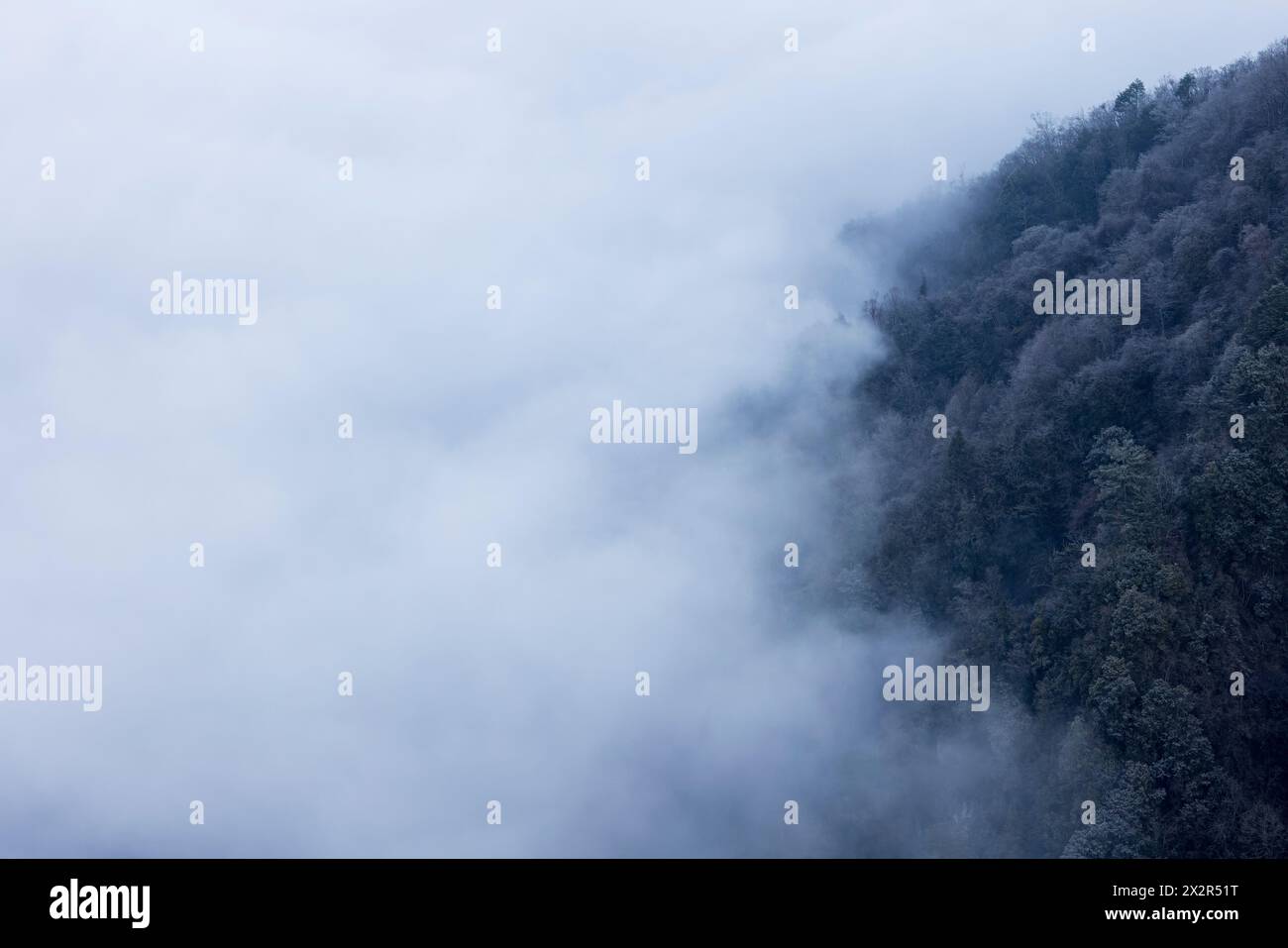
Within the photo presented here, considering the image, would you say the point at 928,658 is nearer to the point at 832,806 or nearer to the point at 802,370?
the point at 832,806

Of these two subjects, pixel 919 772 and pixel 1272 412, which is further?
pixel 919 772

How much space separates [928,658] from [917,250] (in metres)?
26.7

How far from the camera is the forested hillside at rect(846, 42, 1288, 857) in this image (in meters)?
38.1

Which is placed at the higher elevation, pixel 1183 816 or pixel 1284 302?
pixel 1284 302

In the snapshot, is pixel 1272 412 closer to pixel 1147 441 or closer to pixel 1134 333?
pixel 1147 441

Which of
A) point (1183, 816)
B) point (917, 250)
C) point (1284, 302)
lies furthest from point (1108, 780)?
point (917, 250)

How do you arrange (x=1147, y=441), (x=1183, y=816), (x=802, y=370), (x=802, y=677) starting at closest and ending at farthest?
(x=1183, y=816) → (x=1147, y=441) → (x=802, y=677) → (x=802, y=370)

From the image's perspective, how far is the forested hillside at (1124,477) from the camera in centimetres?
3806

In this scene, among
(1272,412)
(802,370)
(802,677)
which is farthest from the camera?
(802,370)

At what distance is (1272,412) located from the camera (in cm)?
4031

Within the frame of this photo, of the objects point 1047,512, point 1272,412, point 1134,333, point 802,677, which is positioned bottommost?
point 802,677

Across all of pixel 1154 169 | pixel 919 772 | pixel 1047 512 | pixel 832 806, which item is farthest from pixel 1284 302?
pixel 832 806

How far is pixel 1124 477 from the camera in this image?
42469 mm

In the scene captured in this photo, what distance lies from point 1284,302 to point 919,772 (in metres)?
19.7
